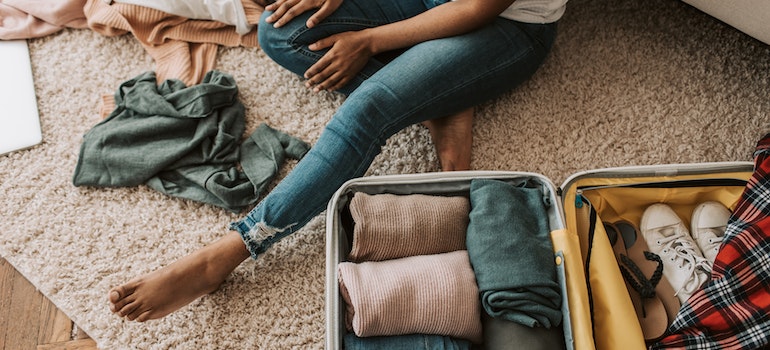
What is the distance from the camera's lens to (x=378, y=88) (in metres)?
1.04

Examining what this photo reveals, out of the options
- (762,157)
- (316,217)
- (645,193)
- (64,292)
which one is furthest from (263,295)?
(762,157)

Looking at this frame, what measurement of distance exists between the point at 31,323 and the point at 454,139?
87 centimetres

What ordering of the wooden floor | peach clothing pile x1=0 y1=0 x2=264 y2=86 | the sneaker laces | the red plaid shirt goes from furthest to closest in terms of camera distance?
peach clothing pile x1=0 y1=0 x2=264 y2=86
the wooden floor
the sneaker laces
the red plaid shirt

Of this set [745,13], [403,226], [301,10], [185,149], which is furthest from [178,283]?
[745,13]

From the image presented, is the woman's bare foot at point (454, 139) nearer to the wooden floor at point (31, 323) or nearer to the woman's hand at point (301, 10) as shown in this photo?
the woman's hand at point (301, 10)

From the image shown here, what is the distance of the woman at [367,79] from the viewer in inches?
40.3

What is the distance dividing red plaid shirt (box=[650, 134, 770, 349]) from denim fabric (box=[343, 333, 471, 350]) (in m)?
0.32

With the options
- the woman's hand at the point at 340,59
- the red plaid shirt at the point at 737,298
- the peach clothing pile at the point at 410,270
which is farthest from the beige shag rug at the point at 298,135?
the red plaid shirt at the point at 737,298

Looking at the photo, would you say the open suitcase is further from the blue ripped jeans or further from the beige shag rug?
the beige shag rug

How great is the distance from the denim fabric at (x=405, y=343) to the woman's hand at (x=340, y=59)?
51cm

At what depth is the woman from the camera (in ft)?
3.35

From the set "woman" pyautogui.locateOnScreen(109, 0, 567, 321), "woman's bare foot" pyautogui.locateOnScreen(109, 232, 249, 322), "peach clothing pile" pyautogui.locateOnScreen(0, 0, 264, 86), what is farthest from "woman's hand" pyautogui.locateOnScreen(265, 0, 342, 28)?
"woman's bare foot" pyautogui.locateOnScreen(109, 232, 249, 322)

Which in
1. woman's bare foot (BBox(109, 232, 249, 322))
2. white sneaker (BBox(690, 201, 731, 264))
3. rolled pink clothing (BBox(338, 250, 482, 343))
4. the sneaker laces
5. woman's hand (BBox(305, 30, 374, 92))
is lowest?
woman's bare foot (BBox(109, 232, 249, 322))

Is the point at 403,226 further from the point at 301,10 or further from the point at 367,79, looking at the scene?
the point at 301,10
